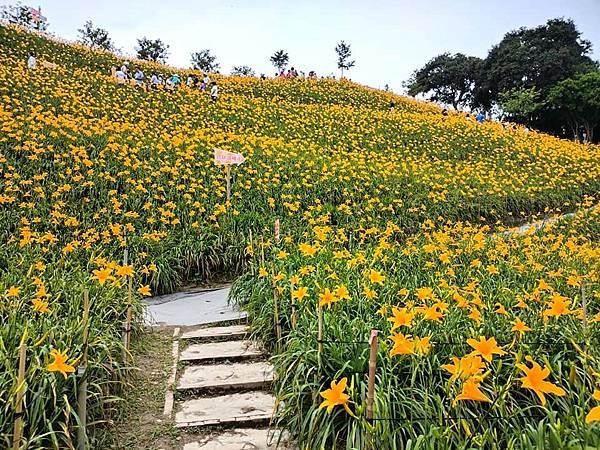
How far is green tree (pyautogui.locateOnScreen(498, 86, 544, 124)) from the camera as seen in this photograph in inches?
1126

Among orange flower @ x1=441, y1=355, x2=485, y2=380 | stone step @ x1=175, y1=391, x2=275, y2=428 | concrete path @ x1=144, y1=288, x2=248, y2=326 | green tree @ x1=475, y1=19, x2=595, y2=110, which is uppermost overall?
green tree @ x1=475, y1=19, x2=595, y2=110

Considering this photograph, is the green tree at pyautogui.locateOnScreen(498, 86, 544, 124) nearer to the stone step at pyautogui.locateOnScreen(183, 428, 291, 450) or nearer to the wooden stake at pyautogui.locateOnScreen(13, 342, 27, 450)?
the stone step at pyautogui.locateOnScreen(183, 428, 291, 450)

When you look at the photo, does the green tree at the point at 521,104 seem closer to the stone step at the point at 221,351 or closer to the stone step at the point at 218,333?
the stone step at the point at 218,333

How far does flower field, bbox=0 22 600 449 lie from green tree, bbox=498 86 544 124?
12.9 m

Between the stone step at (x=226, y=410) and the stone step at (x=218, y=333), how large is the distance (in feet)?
3.19

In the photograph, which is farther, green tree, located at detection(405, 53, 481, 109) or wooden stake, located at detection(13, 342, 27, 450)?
green tree, located at detection(405, 53, 481, 109)

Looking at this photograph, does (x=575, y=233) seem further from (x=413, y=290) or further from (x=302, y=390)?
(x=302, y=390)

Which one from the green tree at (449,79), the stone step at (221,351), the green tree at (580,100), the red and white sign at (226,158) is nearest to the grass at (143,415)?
the stone step at (221,351)

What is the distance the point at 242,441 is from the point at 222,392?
1.97 feet

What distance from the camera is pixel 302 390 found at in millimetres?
2738

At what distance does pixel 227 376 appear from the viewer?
3.48m

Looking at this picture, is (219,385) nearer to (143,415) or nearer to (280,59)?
(143,415)

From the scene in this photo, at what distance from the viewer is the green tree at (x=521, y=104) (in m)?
28.6

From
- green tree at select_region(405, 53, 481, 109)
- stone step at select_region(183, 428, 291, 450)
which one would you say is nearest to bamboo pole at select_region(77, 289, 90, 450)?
stone step at select_region(183, 428, 291, 450)
